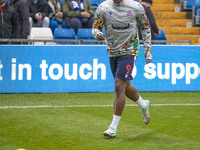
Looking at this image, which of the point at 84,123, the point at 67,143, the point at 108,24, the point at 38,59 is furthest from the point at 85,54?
the point at 67,143

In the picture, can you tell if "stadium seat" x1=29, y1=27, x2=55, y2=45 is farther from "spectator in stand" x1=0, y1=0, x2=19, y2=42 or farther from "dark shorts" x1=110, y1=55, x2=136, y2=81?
"dark shorts" x1=110, y1=55, x2=136, y2=81

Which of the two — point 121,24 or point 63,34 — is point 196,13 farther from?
point 121,24

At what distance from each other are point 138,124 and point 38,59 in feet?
15.5

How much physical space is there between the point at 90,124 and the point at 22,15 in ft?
20.0

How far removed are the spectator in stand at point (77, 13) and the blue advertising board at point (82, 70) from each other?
2976mm

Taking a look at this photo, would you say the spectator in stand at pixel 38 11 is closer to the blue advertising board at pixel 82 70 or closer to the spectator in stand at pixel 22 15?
the spectator in stand at pixel 22 15

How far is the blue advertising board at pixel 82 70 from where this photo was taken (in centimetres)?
1151

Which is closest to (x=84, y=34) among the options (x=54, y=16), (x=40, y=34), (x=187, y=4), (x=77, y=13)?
(x=77, y=13)

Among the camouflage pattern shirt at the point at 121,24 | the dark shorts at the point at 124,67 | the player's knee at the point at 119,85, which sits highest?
the camouflage pattern shirt at the point at 121,24

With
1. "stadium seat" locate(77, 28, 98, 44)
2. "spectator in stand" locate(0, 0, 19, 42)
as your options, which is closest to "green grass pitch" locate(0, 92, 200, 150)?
"spectator in stand" locate(0, 0, 19, 42)

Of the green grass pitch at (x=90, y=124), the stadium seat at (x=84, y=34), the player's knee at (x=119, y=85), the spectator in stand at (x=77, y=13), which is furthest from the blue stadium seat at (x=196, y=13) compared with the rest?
the player's knee at (x=119, y=85)

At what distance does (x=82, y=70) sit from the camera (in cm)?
1177

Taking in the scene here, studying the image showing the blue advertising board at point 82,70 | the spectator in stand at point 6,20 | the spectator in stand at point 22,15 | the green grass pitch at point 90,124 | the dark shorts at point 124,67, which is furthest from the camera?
the spectator in stand at point 22,15

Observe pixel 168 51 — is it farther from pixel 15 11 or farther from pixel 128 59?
pixel 128 59
